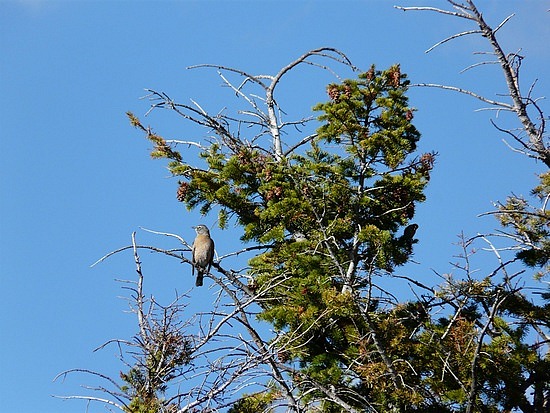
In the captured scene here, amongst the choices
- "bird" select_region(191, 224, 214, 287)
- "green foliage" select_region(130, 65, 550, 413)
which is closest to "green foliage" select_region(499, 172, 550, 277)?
"green foliage" select_region(130, 65, 550, 413)

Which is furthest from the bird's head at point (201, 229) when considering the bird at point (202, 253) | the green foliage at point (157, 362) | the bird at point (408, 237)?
the green foliage at point (157, 362)

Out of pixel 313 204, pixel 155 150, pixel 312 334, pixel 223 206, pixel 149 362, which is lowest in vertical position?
pixel 149 362

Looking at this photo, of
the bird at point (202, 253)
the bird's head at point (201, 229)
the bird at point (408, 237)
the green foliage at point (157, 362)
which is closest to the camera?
the green foliage at point (157, 362)

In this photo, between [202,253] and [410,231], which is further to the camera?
[202,253]

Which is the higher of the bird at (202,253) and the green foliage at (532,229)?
the bird at (202,253)

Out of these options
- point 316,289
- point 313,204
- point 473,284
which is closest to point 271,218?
point 313,204

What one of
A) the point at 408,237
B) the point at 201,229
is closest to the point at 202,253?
the point at 201,229

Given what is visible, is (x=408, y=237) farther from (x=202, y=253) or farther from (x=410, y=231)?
(x=202, y=253)

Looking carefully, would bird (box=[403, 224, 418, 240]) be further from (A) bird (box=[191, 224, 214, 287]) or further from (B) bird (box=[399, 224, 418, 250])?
(A) bird (box=[191, 224, 214, 287])

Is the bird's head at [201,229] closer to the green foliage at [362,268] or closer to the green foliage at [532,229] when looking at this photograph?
the green foliage at [362,268]

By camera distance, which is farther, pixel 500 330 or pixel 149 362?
pixel 500 330

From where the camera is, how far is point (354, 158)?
521 inches

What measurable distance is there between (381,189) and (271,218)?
1.59 metres

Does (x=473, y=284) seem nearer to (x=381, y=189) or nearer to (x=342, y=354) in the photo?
(x=342, y=354)
